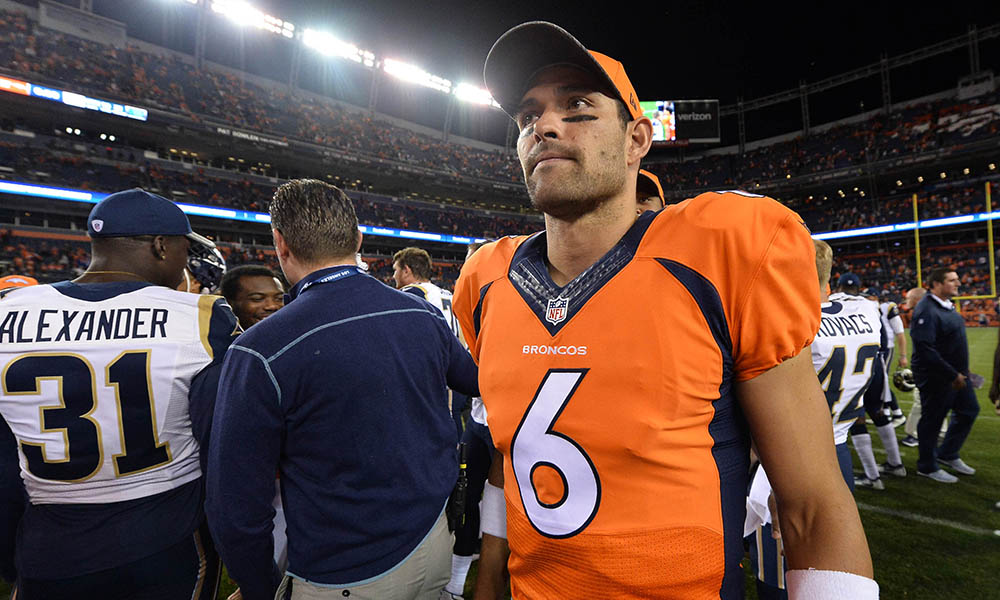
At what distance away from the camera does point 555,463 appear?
1.04 m

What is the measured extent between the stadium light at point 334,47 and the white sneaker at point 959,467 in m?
32.8

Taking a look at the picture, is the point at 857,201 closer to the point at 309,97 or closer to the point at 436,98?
the point at 436,98

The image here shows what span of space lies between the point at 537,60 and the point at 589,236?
497mm

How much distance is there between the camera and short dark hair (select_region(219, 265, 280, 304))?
10.1ft

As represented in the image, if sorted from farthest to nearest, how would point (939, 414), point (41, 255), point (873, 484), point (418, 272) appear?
point (41, 255) → point (939, 414) → point (873, 484) → point (418, 272)

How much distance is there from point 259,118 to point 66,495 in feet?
98.9

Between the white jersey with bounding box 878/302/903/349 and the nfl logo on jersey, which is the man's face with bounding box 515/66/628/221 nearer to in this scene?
the nfl logo on jersey

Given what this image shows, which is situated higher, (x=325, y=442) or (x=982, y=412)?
(x=325, y=442)

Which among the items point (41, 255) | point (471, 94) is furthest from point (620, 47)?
point (41, 255)

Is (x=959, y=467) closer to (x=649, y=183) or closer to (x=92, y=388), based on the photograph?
(x=649, y=183)

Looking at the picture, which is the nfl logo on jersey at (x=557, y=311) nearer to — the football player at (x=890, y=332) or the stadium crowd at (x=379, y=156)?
the football player at (x=890, y=332)

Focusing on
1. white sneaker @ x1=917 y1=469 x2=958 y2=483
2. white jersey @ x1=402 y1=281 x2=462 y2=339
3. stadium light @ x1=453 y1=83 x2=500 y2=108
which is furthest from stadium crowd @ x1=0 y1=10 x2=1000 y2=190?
white sneaker @ x1=917 y1=469 x2=958 y2=483

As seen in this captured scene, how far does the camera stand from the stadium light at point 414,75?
101ft

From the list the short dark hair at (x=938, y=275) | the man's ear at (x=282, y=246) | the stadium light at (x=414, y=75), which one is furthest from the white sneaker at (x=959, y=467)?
the stadium light at (x=414, y=75)
